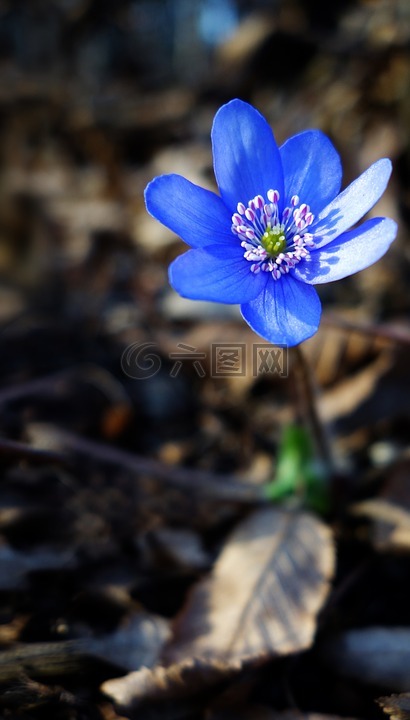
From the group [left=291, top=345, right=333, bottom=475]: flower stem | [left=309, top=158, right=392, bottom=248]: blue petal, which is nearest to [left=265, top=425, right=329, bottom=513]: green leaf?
[left=291, top=345, right=333, bottom=475]: flower stem

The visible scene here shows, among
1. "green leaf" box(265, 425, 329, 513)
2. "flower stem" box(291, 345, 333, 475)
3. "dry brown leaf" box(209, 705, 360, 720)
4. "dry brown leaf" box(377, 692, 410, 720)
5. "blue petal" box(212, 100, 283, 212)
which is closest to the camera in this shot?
"dry brown leaf" box(377, 692, 410, 720)

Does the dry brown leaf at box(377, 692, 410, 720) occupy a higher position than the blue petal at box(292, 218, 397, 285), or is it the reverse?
the blue petal at box(292, 218, 397, 285)

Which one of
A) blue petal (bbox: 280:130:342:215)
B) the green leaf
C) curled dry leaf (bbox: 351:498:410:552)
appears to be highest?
blue petal (bbox: 280:130:342:215)

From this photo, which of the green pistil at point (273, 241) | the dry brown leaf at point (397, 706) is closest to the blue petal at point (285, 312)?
the green pistil at point (273, 241)

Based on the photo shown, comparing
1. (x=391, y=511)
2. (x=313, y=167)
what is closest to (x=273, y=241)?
(x=313, y=167)

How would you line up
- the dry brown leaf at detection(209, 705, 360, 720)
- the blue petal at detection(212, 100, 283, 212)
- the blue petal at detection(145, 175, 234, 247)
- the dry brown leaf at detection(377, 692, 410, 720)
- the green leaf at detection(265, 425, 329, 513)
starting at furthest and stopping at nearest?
1. the green leaf at detection(265, 425, 329, 513)
2. the blue petal at detection(212, 100, 283, 212)
3. the blue petal at detection(145, 175, 234, 247)
4. the dry brown leaf at detection(209, 705, 360, 720)
5. the dry brown leaf at detection(377, 692, 410, 720)

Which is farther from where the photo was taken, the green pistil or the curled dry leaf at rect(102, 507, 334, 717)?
the green pistil

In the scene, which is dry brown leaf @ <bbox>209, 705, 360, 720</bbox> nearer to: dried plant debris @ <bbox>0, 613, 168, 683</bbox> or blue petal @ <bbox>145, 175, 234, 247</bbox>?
dried plant debris @ <bbox>0, 613, 168, 683</bbox>

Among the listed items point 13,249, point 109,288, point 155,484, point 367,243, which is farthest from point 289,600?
point 13,249

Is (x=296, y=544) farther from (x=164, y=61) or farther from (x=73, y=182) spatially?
(x=164, y=61)
